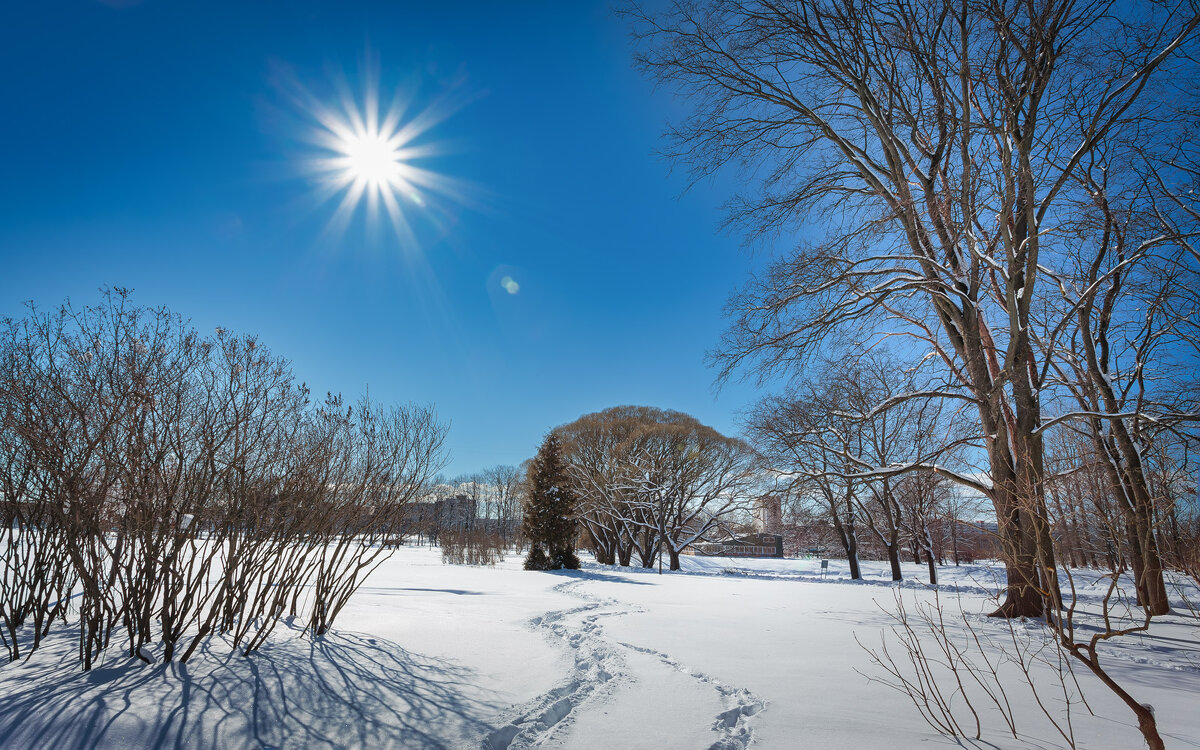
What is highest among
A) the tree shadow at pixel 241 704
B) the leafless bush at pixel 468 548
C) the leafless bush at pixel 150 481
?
the leafless bush at pixel 150 481

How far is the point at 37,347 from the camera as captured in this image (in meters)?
5.05

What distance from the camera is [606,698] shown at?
3824mm

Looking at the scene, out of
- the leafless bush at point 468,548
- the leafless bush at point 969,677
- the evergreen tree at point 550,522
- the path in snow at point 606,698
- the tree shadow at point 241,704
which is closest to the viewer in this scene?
the leafless bush at point 969,677

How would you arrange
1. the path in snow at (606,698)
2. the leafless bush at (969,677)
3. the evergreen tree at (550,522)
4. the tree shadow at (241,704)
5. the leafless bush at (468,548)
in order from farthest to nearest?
the leafless bush at (468,548), the evergreen tree at (550,522), the path in snow at (606,698), the tree shadow at (241,704), the leafless bush at (969,677)

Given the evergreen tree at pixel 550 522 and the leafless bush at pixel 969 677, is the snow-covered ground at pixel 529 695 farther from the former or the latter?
the evergreen tree at pixel 550 522

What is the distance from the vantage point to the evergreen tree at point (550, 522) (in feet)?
66.7

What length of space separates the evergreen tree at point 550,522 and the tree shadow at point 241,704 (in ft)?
53.1

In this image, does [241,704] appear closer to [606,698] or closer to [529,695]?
[529,695]

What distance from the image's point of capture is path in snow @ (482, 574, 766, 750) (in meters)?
3.14

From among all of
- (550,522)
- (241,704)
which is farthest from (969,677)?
(550,522)

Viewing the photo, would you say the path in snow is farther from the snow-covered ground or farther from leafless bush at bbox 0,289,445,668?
leafless bush at bbox 0,289,445,668

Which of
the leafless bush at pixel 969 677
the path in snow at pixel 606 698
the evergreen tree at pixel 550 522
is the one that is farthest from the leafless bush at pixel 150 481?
the evergreen tree at pixel 550 522

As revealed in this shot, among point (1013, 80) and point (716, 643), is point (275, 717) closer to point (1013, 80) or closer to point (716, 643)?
point (716, 643)

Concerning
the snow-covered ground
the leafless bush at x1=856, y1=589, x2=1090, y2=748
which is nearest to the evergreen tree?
the snow-covered ground
